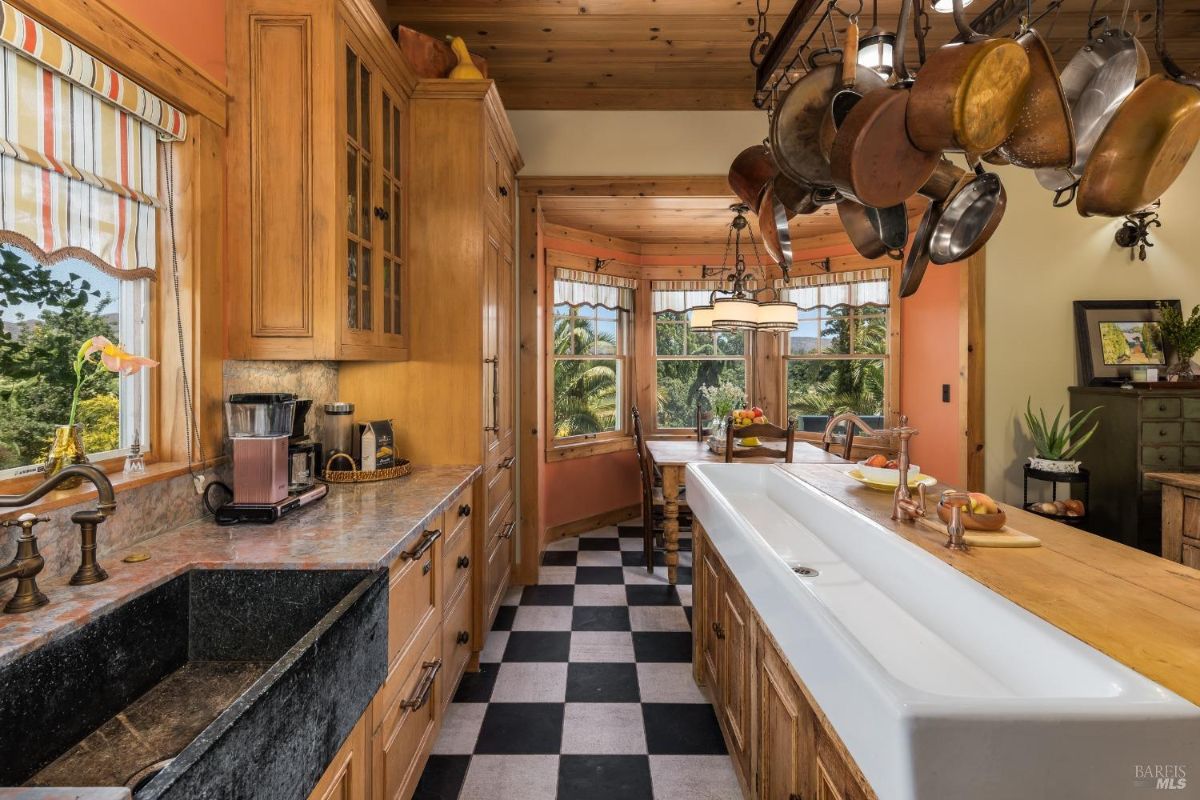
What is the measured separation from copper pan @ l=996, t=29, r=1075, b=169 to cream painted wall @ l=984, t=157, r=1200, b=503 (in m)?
2.56

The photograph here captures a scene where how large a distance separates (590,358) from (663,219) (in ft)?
4.15

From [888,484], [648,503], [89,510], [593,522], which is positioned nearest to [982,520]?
[888,484]

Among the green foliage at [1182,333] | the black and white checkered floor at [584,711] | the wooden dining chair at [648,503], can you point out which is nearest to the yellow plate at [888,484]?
the black and white checkered floor at [584,711]

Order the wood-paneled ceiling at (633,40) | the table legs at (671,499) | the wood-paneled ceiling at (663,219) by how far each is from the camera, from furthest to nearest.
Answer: the wood-paneled ceiling at (663,219), the table legs at (671,499), the wood-paneled ceiling at (633,40)

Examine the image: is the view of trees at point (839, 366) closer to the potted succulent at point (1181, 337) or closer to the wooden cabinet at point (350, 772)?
the potted succulent at point (1181, 337)

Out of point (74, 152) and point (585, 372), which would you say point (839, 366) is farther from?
point (74, 152)

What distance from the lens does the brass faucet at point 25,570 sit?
1.06 meters

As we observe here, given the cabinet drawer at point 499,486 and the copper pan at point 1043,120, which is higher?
the copper pan at point 1043,120

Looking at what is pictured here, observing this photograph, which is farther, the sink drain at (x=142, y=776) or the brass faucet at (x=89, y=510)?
the brass faucet at (x=89, y=510)

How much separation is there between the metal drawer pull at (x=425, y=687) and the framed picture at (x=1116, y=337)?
142 inches

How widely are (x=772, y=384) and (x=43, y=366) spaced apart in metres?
4.76

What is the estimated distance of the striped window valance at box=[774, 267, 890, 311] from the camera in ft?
15.6

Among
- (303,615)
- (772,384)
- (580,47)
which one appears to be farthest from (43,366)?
(772,384)

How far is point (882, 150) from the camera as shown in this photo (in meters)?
1.17
